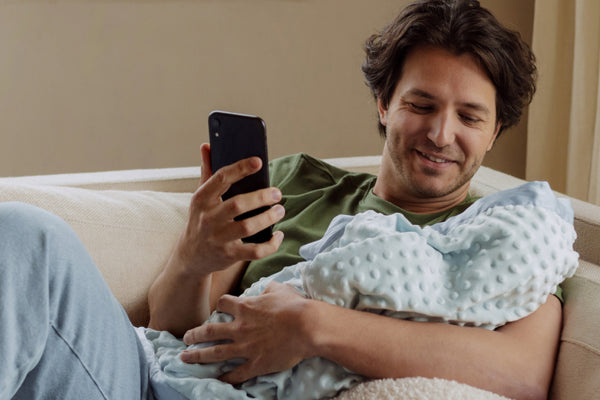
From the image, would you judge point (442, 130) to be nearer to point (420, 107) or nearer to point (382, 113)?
point (420, 107)

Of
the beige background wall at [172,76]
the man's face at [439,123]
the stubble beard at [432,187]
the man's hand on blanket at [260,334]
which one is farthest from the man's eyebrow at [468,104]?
the beige background wall at [172,76]

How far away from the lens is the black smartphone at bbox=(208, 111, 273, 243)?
3.32ft

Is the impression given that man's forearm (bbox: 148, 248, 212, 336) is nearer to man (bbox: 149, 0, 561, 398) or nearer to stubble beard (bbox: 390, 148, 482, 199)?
man (bbox: 149, 0, 561, 398)

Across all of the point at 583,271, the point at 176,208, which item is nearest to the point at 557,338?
the point at 583,271

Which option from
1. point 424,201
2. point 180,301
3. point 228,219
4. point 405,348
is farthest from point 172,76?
point 405,348

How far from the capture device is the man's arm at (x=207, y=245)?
100 centimetres

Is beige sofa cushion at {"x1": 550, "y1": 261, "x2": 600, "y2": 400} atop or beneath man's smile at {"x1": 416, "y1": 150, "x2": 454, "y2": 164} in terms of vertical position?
beneath

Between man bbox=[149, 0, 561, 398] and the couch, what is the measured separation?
0.04 metres

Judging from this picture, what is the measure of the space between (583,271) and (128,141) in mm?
2108

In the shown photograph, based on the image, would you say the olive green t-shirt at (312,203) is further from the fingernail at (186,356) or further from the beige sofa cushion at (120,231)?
the fingernail at (186,356)

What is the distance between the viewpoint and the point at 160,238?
1.39 metres

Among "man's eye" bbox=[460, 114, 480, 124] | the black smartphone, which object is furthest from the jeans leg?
"man's eye" bbox=[460, 114, 480, 124]

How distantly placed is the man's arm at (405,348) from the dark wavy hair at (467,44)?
0.54m

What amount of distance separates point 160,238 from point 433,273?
0.68 meters
